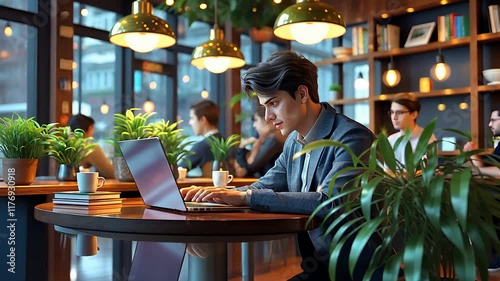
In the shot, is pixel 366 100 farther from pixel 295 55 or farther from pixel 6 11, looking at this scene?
pixel 295 55

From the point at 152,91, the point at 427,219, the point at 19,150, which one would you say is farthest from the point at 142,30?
the point at 152,91

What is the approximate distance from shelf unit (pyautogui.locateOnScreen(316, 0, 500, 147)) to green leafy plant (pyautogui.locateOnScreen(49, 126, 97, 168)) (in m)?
3.94

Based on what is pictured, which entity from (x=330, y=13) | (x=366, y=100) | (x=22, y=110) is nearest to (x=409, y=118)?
(x=366, y=100)

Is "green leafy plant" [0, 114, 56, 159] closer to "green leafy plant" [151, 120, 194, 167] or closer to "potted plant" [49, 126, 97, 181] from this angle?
"potted plant" [49, 126, 97, 181]

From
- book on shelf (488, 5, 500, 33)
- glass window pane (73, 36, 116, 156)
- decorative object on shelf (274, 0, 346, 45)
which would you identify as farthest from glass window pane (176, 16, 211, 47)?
decorative object on shelf (274, 0, 346, 45)

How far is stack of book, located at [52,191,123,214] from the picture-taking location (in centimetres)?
188

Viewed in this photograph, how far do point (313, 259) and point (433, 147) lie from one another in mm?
635

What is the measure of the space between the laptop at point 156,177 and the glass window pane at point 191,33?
5.72 m

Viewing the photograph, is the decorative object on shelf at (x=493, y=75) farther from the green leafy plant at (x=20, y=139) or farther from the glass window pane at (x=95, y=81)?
the green leafy plant at (x=20, y=139)

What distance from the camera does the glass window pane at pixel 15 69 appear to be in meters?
5.73

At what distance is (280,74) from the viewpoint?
6.56 feet

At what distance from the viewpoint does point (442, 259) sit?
1437 mm

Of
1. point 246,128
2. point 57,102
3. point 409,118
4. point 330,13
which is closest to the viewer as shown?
point 330,13

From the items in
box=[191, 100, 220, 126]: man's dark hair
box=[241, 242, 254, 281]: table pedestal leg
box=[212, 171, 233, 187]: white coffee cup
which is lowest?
box=[241, 242, 254, 281]: table pedestal leg
